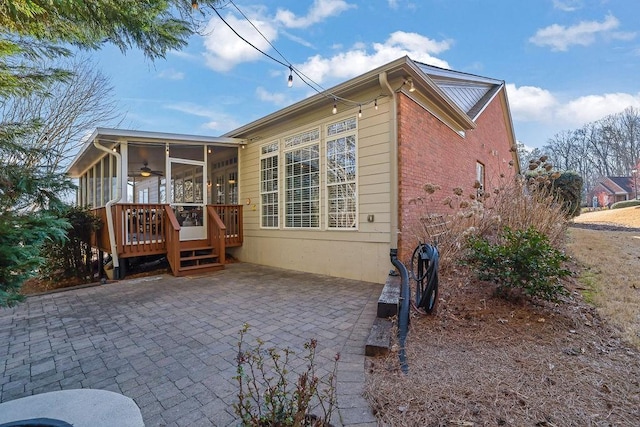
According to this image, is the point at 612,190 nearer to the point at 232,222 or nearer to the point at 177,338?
the point at 232,222

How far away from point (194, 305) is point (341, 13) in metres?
7.47

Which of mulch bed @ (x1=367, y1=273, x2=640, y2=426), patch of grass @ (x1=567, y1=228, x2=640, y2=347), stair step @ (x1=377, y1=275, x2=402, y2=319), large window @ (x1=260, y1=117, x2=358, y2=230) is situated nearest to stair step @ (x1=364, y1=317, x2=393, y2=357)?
mulch bed @ (x1=367, y1=273, x2=640, y2=426)

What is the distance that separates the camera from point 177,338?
10.7ft

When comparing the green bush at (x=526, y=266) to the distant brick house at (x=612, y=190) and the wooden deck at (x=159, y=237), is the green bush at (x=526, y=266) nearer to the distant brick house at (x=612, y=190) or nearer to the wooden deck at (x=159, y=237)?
the wooden deck at (x=159, y=237)

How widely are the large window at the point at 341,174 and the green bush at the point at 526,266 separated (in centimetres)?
255

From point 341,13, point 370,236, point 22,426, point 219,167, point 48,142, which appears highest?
point 341,13

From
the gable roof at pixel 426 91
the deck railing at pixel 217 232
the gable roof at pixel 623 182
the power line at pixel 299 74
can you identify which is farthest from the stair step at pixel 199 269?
the gable roof at pixel 623 182

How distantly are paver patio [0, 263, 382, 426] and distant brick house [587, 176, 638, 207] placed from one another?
133 feet

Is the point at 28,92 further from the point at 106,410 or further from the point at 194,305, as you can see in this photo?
the point at 106,410

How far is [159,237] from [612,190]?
1707 inches

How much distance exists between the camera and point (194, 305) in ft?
14.6

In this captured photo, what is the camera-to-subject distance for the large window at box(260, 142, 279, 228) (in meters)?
7.52

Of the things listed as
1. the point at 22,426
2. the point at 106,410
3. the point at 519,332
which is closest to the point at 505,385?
the point at 519,332

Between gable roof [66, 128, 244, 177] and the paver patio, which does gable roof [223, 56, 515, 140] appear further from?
the paver patio
